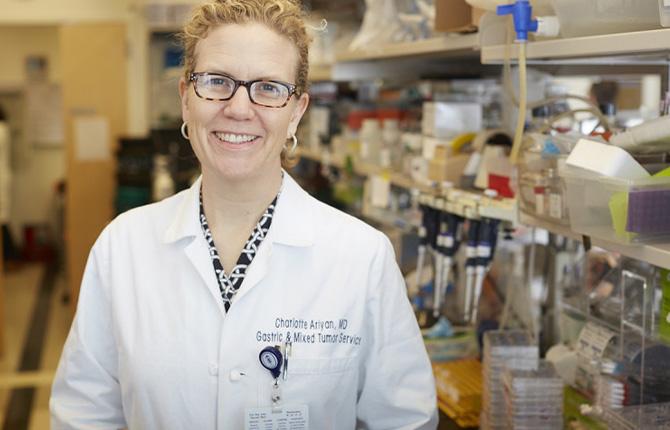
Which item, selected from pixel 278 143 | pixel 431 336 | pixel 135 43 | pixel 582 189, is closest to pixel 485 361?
pixel 431 336

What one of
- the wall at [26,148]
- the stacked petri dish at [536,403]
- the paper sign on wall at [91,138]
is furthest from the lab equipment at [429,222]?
the wall at [26,148]

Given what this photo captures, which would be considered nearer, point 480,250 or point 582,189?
point 582,189

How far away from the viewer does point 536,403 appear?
1949 mm

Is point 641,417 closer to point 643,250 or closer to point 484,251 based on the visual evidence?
point 643,250

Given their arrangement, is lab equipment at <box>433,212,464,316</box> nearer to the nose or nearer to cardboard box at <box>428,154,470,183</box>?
cardboard box at <box>428,154,470,183</box>

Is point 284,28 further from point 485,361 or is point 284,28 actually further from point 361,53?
point 361,53

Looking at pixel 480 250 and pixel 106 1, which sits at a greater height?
pixel 106 1

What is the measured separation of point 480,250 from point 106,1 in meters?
5.97

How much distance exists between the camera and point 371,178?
337 centimetres

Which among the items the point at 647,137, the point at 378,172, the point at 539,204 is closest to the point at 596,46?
the point at 647,137

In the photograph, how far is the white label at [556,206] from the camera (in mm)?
1807

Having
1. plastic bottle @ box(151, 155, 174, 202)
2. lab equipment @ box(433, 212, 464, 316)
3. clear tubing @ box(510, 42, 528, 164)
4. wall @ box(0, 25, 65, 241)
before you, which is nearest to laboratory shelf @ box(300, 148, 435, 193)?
lab equipment @ box(433, 212, 464, 316)

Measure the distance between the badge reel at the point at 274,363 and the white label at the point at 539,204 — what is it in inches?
27.7

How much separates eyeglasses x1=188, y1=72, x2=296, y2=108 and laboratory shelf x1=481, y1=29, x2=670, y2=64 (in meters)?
0.57
